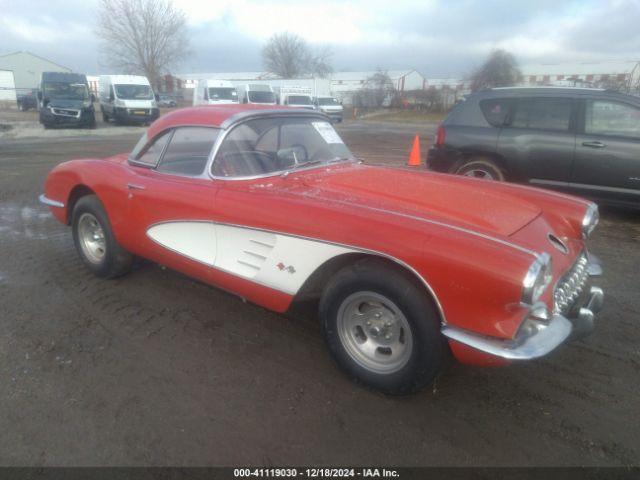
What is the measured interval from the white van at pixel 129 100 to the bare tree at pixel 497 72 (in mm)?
25737

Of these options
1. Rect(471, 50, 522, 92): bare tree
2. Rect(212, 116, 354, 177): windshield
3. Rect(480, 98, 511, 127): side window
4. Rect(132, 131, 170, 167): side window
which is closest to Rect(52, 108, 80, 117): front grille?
Rect(132, 131, 170, 167): side window

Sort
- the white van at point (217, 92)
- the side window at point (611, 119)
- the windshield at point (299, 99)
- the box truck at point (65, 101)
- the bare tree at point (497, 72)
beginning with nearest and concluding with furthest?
the side window at point (611, 119), the box truck at point (65, 101), the white van at point (217, 92), the windshield at point (299, 99), the bare tree at point (497, 72)

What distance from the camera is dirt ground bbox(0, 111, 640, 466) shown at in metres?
2.23

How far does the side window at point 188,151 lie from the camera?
3.38m

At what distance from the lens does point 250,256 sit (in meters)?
2.92

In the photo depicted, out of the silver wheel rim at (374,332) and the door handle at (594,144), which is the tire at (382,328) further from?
the door handle at (594,144)

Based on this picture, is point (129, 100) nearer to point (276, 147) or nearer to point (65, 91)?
point (65, 91)

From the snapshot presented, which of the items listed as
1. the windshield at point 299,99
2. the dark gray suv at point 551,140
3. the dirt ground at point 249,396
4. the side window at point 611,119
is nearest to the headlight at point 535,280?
the dirt ground at point 249,396

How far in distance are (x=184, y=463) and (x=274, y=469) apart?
44 cm

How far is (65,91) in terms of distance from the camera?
784 inches

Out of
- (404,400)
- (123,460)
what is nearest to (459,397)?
(404,400)

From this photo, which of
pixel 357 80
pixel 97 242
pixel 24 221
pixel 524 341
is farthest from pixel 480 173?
pixel 357 80

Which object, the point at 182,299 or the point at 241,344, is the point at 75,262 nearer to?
the point at 182,299

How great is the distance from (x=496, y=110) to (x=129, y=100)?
65.2 ft
